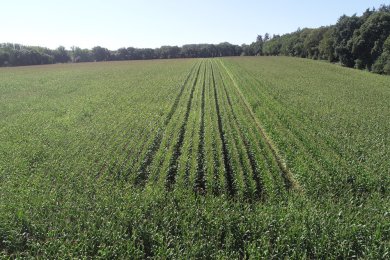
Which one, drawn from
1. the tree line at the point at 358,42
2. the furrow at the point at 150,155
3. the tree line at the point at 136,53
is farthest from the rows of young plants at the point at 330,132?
the tree line at the point at 136,53

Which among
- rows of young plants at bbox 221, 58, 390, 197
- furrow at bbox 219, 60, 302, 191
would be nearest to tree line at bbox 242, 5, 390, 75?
rows of young plants at bbox 221, 58, 390, 197

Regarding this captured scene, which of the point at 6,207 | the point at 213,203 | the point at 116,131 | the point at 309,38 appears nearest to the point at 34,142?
the point at 116,131

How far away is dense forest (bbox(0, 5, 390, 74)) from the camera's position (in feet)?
192

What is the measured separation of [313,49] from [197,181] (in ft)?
304

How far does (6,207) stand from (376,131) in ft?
71.8

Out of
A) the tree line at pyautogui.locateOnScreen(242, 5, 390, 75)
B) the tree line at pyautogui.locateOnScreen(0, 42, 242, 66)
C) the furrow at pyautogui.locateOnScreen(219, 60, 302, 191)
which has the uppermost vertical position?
the tree line at pyautogui.locateOnScreen(0, 42, 242, 66)

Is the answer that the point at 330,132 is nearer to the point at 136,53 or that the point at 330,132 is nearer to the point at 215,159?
the point at 215,159

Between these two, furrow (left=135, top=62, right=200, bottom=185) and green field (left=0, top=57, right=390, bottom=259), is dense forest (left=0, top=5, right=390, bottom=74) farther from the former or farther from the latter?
furrow (left=135, top=62, right=200, bottom=185)

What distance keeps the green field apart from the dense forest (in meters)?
38.8

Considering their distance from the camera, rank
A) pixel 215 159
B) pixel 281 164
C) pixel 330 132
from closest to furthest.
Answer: pixel 281 164 → pixel 215 159 → pixel 330 132

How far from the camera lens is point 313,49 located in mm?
94062

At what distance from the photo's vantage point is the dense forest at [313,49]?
5859 cm

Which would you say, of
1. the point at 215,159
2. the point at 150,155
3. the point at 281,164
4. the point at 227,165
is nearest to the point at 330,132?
the point at 281,164

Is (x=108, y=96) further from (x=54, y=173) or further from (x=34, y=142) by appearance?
(x=54, y=173)
